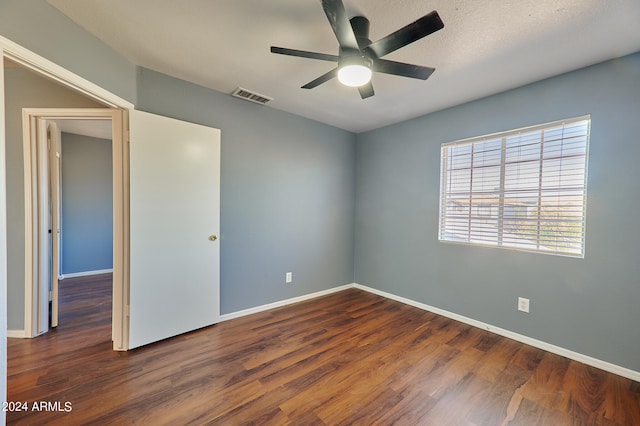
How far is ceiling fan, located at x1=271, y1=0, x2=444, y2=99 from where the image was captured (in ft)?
4.10

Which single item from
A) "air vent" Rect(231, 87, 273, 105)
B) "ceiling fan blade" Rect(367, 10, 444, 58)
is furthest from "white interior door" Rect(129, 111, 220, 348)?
"ceiling fan blade" Rect(367, 10, 444, 58)

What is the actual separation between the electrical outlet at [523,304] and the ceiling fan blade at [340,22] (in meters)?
2.69

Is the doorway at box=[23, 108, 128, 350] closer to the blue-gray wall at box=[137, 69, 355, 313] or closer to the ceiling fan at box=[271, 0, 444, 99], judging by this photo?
the blue-gray wall at box=[137, 69, 355, 313]

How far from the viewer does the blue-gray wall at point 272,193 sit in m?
2.67

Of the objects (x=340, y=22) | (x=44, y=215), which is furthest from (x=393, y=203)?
(x=44, y=215)

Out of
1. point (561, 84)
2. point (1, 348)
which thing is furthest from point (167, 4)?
point (561, 84)

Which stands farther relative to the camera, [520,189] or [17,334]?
[520,189]

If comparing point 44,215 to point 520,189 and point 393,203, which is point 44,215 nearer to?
point 393,203

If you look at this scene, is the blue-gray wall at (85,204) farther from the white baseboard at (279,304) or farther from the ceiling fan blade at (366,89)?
the ceiling fan blade at (366,89)

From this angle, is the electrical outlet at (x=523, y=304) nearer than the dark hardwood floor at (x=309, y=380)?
No

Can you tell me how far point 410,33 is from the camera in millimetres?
1330

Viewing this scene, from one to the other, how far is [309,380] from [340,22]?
7.44ft

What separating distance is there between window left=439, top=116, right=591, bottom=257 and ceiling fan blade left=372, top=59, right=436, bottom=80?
1510 millimetres

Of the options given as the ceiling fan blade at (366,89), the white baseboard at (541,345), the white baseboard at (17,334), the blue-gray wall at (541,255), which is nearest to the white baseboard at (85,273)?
the white baseboard at (17,334)
